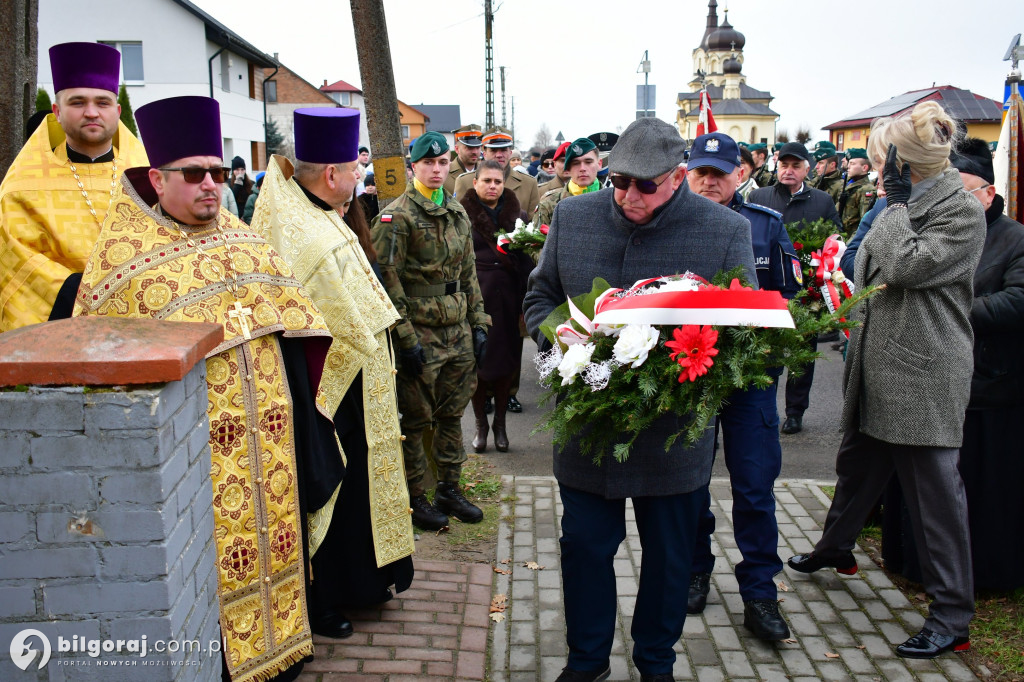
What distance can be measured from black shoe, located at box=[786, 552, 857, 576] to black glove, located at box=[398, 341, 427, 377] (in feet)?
7.43

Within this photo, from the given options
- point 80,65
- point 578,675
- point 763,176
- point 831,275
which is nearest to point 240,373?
point 578,675

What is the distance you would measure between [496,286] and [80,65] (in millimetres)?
3746

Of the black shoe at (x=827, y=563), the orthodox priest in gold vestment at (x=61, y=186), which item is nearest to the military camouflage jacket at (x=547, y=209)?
the black shoe at (x=827, y=563)

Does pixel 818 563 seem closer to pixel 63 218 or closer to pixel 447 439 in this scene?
pixel 447 439

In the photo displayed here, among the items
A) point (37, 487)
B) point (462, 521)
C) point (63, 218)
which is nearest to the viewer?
point (37, 487)

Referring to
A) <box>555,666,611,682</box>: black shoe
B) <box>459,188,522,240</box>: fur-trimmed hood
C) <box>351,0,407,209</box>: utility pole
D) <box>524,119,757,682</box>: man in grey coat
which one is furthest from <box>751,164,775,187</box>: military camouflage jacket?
<box>555,666,611,682</box>: black shoe

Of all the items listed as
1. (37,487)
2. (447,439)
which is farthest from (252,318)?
(447,439)

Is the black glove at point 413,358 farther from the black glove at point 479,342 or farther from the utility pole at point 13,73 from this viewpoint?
the utility pole at point 13,73

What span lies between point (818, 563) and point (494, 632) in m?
1.75

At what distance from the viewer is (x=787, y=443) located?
7.11 metres

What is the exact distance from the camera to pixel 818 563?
454cm

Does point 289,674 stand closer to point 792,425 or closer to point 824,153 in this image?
point 792,425

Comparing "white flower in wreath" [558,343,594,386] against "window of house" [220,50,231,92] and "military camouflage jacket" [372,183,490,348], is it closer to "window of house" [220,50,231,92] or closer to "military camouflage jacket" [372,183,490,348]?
"military camouflage jacket" [372,183,490,348]

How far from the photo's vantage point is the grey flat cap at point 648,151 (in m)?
3.20
